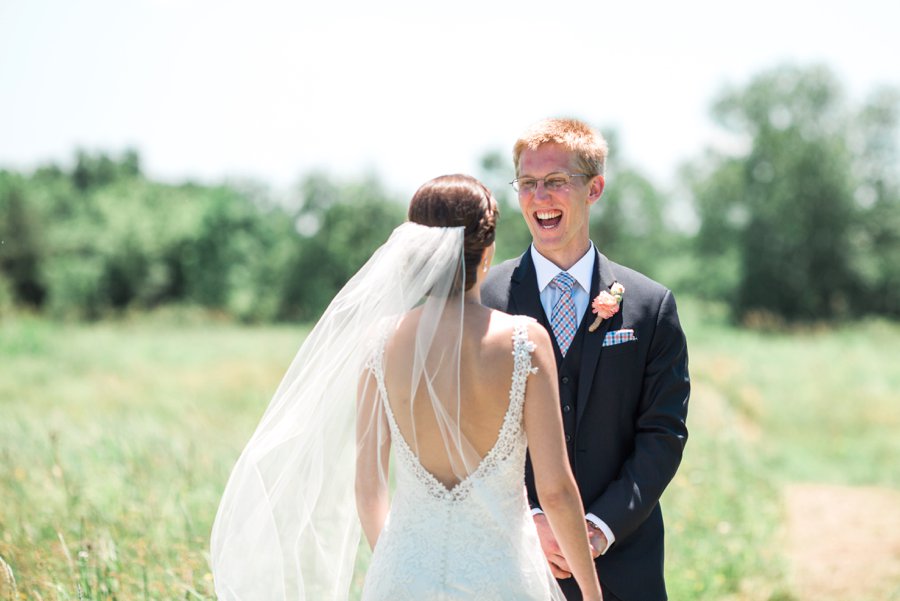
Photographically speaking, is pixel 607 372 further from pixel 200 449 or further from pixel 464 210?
pixel 200 449

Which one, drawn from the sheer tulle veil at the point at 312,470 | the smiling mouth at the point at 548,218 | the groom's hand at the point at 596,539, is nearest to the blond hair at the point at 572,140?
the smiling mouth at the point at 548,218

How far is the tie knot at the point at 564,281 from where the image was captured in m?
3.08

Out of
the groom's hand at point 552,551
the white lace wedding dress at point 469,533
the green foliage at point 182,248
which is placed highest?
the white lace wedding dress at point 469,533

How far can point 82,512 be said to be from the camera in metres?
5.32

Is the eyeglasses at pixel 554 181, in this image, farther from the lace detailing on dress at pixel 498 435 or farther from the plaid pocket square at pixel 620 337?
the lace detailing on dress at pixel 498 435

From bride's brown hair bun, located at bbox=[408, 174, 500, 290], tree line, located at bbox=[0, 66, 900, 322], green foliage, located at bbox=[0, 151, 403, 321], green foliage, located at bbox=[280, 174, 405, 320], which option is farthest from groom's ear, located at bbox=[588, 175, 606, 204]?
green foliage, located at bbox=[280, 174, 405, 320]

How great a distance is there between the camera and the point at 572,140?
9.70ft

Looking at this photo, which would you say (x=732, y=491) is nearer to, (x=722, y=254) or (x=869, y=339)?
(x=869, y=339)

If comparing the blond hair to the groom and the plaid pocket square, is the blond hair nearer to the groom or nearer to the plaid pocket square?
the groom

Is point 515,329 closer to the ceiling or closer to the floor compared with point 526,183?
closer to the floor

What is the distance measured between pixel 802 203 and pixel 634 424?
42.8 m

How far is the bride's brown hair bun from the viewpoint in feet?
7.88

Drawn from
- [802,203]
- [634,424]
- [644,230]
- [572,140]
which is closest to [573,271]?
[572,140]

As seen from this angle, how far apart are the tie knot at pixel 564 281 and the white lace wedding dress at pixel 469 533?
77 cm
